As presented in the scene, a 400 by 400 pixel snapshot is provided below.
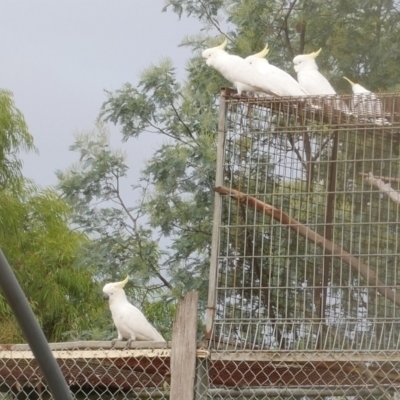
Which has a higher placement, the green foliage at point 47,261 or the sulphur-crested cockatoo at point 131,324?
the green foliage at point 47,261

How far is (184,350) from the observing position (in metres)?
4.82

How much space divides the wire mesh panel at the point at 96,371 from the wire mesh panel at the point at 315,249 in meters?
0.35

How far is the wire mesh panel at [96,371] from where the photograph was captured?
5062mm

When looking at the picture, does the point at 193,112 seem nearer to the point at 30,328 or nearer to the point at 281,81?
the point at 281,81

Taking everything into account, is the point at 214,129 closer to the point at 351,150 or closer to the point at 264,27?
the point at 264,27

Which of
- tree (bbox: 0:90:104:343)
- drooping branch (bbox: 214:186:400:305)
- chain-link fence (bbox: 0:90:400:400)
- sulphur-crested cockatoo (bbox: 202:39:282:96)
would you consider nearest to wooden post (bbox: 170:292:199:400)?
chain-link fence (bbox: 0:90:400:400)

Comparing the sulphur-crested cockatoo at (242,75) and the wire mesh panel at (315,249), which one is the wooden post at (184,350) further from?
the sulphur-crested cockatoo at (242,75)

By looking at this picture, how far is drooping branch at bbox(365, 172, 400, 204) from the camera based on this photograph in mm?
5008

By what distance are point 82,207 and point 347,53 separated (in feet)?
7.96

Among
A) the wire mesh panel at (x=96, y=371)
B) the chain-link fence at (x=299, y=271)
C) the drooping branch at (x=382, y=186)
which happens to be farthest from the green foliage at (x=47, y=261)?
the drooping branch at (x=382, y=186)

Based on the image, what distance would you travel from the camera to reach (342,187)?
17.3 feet

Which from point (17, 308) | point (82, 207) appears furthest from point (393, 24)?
point (17, 308)

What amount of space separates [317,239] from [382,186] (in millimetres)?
387

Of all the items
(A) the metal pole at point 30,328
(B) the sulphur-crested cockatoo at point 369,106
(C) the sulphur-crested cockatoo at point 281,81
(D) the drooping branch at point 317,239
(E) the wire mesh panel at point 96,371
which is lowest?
(E) the wire mesh panel at point 96,371
